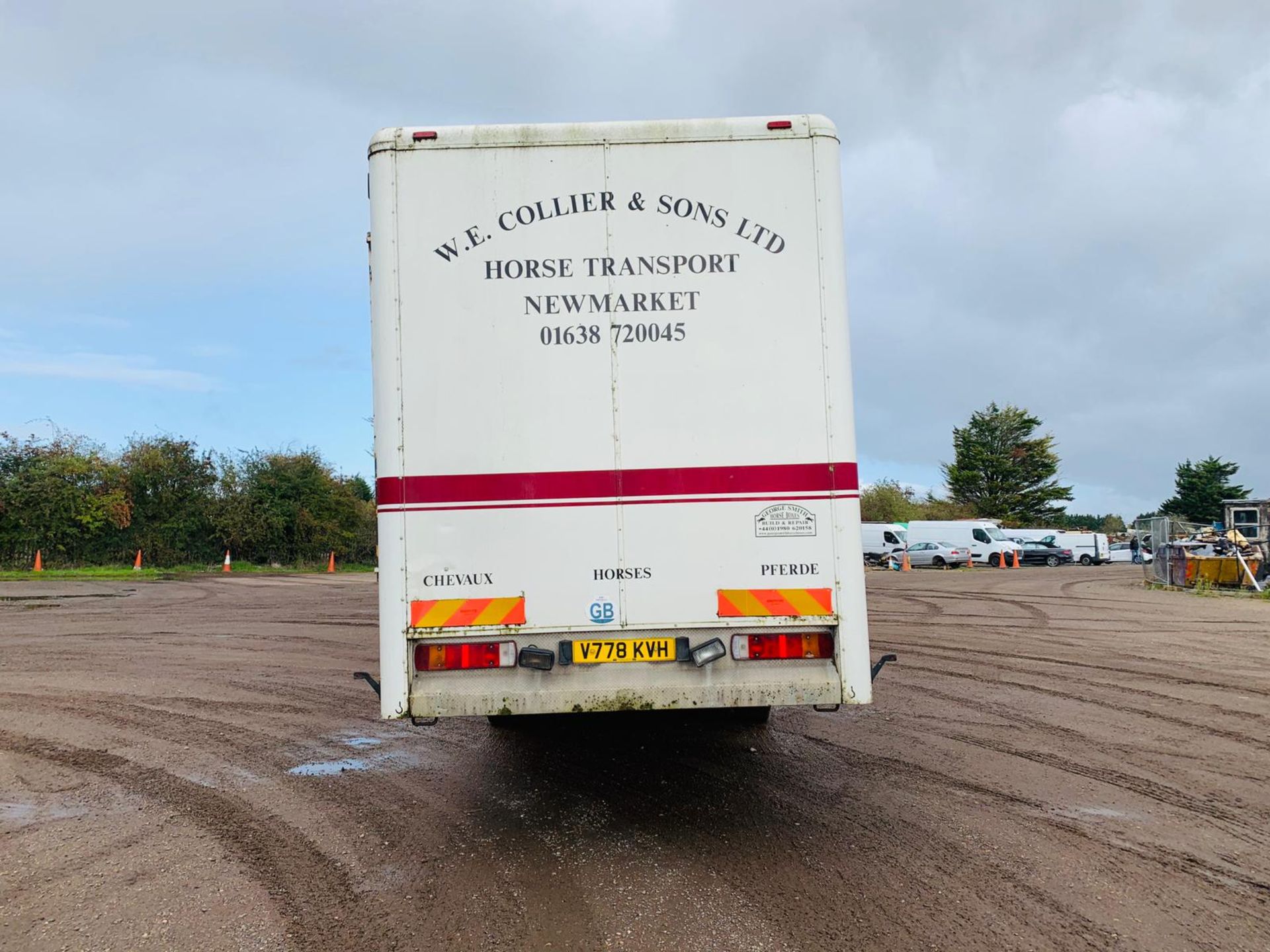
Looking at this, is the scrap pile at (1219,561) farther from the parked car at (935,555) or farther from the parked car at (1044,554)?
the parked car at (1044,554)

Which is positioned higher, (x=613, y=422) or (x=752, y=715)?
(x=613, y=422)

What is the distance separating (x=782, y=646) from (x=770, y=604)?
22cm

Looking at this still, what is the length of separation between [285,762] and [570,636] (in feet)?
10.5

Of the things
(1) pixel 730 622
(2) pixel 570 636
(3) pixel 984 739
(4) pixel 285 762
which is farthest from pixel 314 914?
(3) pixel 984 739

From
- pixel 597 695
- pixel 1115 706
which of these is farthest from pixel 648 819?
pixel 1115 706

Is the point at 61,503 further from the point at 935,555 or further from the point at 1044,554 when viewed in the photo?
the point at 1044,554

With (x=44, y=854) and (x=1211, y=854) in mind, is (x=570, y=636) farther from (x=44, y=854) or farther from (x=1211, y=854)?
(x=1211, y=854)

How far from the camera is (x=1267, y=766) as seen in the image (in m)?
5.99

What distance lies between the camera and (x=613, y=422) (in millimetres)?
4477

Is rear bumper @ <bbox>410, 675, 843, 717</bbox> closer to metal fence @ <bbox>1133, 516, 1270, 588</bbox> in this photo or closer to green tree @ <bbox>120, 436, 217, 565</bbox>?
metal fence @ <bbox>1133, 516, 1270, 588</bbox>

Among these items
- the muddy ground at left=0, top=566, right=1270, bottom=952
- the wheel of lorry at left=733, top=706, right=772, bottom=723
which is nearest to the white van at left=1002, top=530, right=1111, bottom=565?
the muddy ground at left=0, top=566, right=1270, bottom=952

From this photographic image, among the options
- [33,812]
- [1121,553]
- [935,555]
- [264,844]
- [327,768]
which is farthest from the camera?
[1121,553]

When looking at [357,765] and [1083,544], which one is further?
[1083,544]

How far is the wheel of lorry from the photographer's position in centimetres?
707
